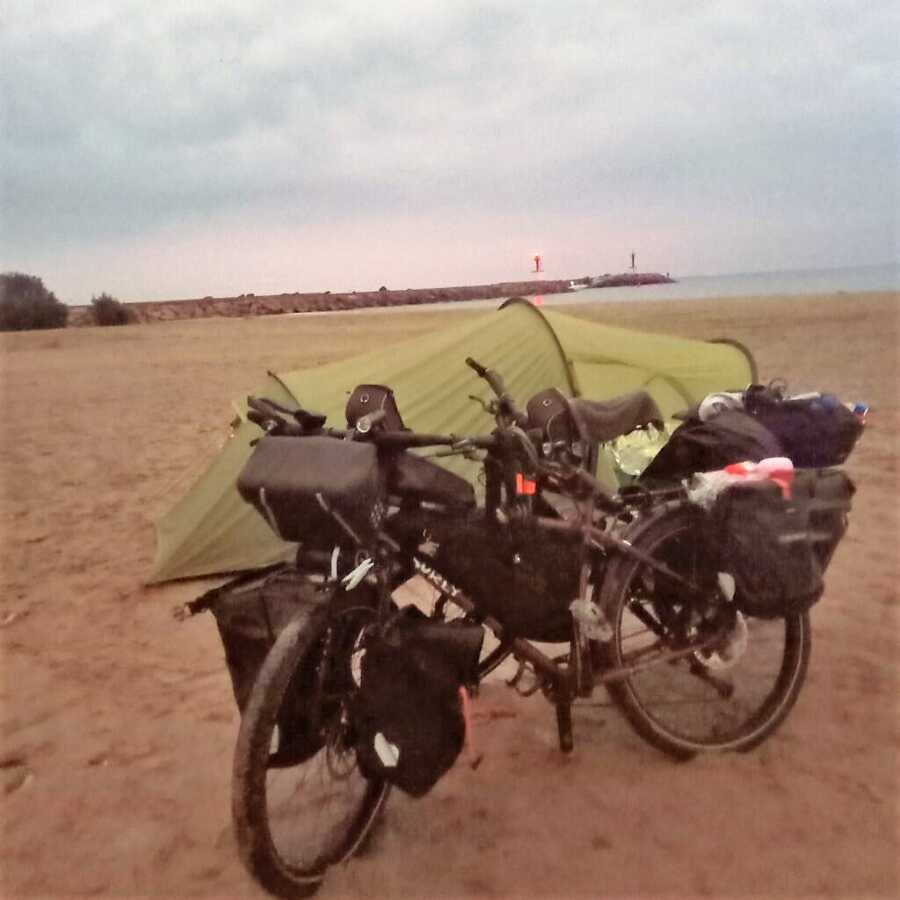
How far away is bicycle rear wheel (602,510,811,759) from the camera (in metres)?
2.88

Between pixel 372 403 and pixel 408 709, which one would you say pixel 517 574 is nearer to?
pixel 408 709

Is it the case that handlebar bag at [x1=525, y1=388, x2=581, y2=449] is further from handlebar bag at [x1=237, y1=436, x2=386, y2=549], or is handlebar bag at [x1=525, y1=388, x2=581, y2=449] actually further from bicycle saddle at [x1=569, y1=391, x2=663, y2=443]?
handlebar bag at [x1=237, y1=436, x2=386, y2=549]

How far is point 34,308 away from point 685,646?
1560 inches

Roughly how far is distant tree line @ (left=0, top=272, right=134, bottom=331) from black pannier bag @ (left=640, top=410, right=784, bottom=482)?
36952 millimetres

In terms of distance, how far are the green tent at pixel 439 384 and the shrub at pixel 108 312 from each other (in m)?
39.6

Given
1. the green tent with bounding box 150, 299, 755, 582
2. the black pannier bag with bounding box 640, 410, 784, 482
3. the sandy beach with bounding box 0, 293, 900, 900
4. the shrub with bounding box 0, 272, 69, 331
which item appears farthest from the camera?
the shrub with bounding box 0, 272, 69, 331

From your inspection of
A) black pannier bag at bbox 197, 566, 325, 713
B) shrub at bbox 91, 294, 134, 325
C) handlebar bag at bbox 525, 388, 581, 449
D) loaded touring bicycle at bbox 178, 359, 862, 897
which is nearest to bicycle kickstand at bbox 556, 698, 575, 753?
loaded touring bicycle at bbox 178, 359, 862, 897

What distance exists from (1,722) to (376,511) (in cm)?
231

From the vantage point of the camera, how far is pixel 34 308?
37.6 metres

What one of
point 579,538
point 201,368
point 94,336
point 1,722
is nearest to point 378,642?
point 579,538

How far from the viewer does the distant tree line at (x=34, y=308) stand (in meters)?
36.9

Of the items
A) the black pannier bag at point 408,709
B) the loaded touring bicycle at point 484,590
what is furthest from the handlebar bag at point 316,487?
the black pannier bag at point 408,709

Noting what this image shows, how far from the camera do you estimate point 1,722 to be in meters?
3.66

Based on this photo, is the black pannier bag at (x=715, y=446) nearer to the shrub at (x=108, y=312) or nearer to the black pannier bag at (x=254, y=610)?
the black pannier bag at (x=254, y=610)
